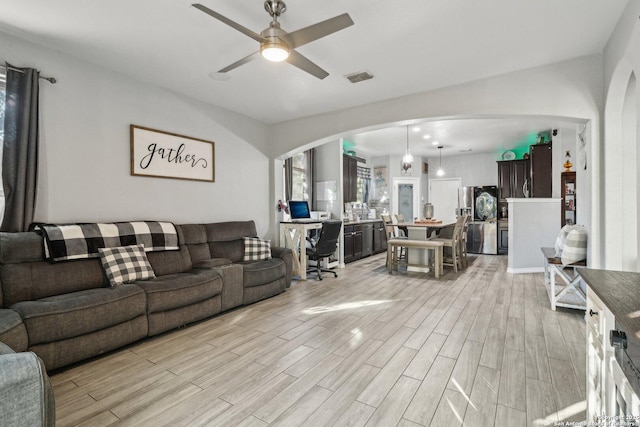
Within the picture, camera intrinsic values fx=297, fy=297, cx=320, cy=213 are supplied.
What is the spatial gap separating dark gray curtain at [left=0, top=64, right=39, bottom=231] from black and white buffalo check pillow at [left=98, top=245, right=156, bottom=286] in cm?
68

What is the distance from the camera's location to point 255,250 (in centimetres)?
417

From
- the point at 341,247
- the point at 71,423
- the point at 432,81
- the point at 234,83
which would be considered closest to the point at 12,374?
the point at 71,423

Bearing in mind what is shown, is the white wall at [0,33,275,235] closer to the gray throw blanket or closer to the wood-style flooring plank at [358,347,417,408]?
the gray throw blanket

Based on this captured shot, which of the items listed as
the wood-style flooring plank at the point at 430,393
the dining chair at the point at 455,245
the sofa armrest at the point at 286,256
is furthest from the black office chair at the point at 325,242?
the wood-style flooring plank at the point at 430,393

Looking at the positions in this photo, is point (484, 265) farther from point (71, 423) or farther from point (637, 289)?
point (71, 423)

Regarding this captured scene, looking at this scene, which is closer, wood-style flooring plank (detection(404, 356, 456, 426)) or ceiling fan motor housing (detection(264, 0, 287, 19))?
wood-style flooring plank (detection(404, 356, 456, 426))

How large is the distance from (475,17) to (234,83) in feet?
A: 8.39

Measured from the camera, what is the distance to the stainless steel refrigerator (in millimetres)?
7430

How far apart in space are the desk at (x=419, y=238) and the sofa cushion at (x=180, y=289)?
3589mm

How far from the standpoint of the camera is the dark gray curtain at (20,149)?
2523 mm

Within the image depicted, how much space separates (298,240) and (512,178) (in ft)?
19.2

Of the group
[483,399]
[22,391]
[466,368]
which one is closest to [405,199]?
[466,368]

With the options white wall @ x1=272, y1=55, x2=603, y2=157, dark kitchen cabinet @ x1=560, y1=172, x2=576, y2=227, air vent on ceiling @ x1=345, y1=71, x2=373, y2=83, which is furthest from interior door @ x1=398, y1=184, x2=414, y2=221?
air vent on ceiling @ x1=345, y1=71, x2=373, y2=83

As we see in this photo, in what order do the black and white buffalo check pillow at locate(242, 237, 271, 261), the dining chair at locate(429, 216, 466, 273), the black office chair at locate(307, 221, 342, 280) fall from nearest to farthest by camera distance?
the black and white buffalo check pillow at locate(242, 237, 271, 261) < the black office chair at locate(307, 221, 342, 280) < the dining chair at locate(429, 216, 466, 273)
